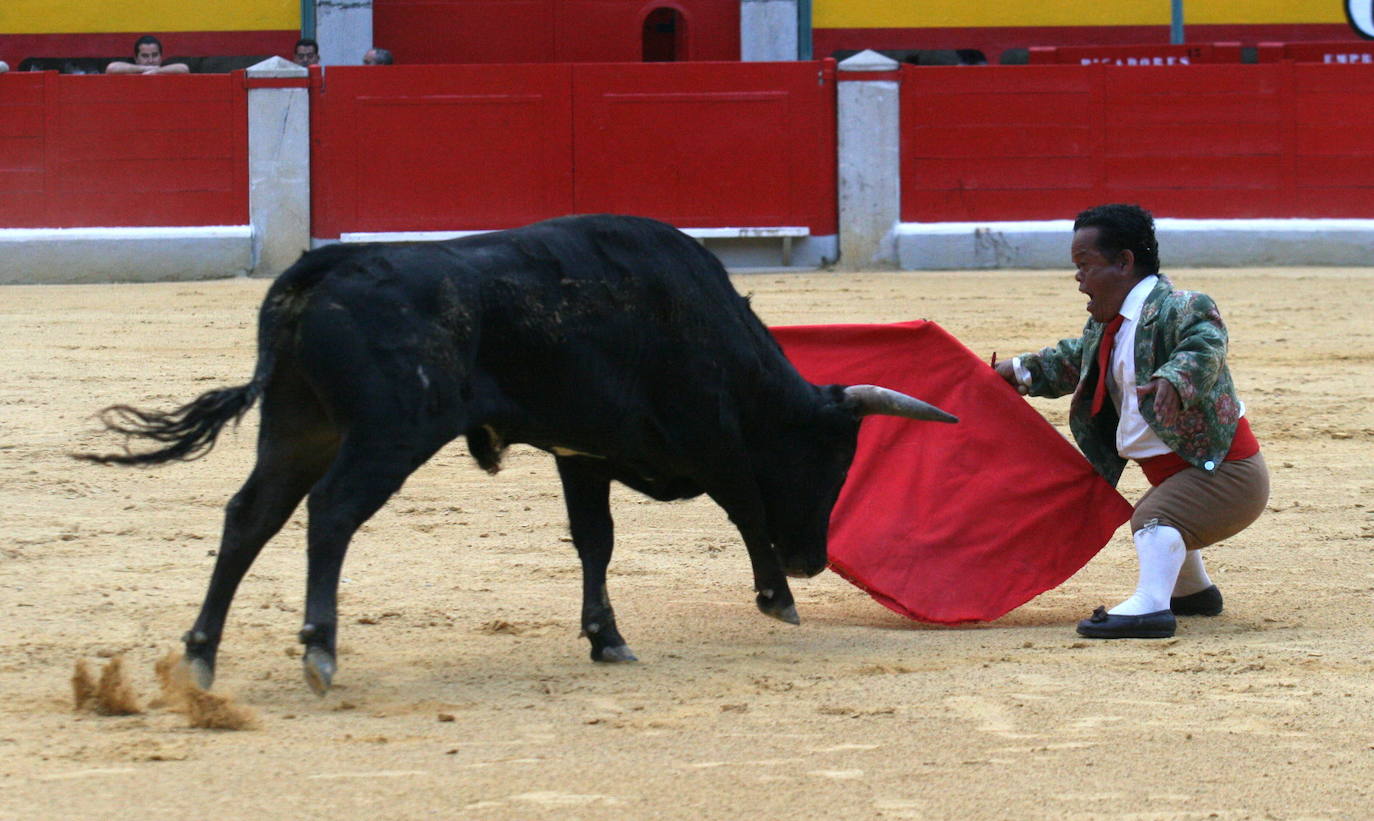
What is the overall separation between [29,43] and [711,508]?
1019 cm

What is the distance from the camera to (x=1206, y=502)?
3859mm

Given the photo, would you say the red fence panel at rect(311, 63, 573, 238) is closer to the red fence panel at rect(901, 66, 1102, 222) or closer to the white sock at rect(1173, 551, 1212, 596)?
the red fence panel at rect(901, 66, 1102, 222)

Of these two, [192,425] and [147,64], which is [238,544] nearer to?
[192,425]

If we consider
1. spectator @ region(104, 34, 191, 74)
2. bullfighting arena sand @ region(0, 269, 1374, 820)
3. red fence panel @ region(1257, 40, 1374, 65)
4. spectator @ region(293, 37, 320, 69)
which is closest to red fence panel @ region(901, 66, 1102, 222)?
red fence panel @ region(1257, 40, 1374, 65)

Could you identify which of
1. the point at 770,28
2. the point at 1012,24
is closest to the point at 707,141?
the point at 770,28

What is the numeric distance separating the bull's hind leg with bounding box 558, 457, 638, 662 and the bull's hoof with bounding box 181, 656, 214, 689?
2.51 feet

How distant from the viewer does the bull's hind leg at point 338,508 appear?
10.2ft

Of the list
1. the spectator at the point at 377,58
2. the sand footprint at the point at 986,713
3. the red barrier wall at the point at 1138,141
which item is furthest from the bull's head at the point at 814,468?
the spectator at the point at 377,58

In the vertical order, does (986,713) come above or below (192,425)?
below

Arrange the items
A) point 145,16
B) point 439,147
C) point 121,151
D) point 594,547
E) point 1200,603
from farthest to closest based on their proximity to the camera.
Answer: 1. point 145,16
2. point 439,147
3. point 121,151
4. point 1200,603
5. point 594,547

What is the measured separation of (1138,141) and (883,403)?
8.48 m

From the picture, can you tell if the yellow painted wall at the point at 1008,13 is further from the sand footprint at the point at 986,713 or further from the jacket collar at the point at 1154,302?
the sand footprint at the point at 986,713

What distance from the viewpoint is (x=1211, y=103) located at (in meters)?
11.9

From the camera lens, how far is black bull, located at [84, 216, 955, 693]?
3137 mm
